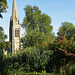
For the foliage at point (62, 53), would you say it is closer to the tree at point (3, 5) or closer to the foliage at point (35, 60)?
the foliage at point (35, 60)

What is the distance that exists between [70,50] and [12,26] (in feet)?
277

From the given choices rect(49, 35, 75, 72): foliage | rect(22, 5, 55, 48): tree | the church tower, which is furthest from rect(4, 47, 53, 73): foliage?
the church tower

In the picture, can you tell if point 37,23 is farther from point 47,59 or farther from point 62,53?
point 62,53

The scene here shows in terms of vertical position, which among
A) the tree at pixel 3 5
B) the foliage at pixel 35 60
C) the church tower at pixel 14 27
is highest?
the church tower at pixel 14 27

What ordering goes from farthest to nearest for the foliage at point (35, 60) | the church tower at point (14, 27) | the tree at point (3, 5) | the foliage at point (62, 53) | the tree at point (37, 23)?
the church tower at point (14, 27)
the tree at point (37, 23)
the foliage at point (35, 60)
the foliage at point (62, 53)
the tree at point (3, 5)

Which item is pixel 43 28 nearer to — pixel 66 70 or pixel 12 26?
pixel 66 70

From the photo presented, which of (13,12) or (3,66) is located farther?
(13,12)

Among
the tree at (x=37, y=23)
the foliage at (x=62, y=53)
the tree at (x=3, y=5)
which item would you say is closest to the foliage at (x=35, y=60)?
the foliage at (x=62, y=53)

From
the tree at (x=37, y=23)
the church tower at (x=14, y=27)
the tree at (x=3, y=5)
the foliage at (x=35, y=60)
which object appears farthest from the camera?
the church tower at (x=14, y=27)

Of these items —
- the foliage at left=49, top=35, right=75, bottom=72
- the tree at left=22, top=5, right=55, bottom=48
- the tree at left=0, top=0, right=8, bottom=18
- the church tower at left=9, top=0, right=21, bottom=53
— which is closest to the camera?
the tree at left=0, top=0, right=8, bottom=18

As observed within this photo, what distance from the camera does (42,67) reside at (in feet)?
55.7

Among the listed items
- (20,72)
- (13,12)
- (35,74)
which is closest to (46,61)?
(35,74)

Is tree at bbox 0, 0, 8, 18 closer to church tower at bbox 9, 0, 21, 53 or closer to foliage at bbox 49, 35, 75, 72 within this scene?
foliage at bbox 49, 35, 75, 72

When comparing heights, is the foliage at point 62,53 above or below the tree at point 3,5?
below
